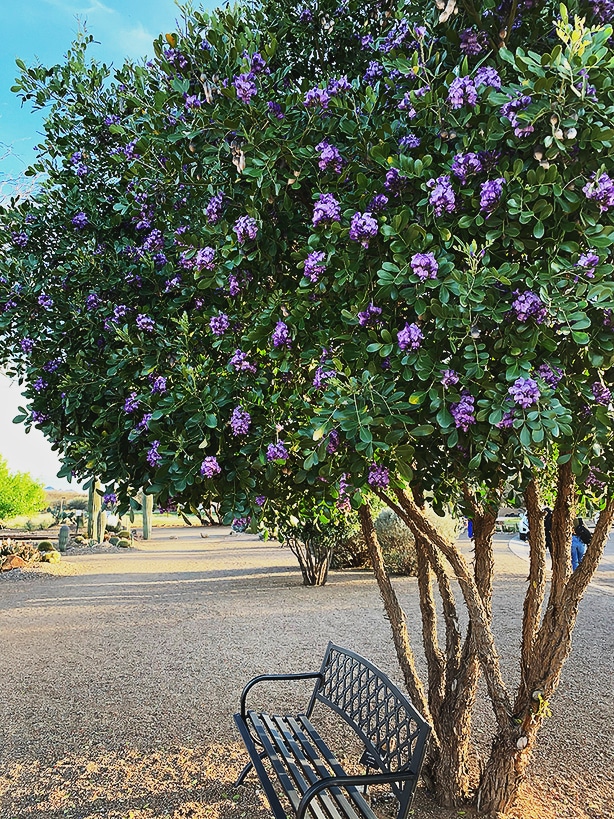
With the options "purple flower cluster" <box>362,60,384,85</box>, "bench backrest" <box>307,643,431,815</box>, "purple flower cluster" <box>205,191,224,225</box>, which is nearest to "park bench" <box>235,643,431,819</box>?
"bench backrest" <box>307,643,431,815</box>

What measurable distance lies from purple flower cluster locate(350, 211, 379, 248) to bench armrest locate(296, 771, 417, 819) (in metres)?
2.04

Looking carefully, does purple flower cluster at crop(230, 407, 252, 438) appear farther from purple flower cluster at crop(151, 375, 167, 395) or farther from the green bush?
the green bush

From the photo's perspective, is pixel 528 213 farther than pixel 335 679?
No

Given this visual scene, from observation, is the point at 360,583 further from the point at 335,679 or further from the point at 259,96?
the point at 259,96

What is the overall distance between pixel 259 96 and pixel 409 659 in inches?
123

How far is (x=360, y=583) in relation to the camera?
12773 mm

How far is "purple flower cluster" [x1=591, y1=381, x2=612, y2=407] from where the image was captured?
7.75 ft

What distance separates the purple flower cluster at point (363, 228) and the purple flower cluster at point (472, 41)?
32.0 inches

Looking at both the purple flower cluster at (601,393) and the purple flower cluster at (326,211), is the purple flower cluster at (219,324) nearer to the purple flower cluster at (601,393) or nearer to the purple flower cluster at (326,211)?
the purple flower cluster at (326,211)

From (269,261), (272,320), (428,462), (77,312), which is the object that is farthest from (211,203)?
(428,462)

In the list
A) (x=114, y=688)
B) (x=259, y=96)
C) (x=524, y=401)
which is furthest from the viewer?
(x=114, y=688)

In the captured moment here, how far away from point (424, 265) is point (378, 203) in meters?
0.41

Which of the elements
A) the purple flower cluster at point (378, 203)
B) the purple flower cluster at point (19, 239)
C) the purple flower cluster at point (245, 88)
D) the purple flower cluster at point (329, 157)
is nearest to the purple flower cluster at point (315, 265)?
the purple flower cluster at point (378, 203)

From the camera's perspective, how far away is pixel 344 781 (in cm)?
276
